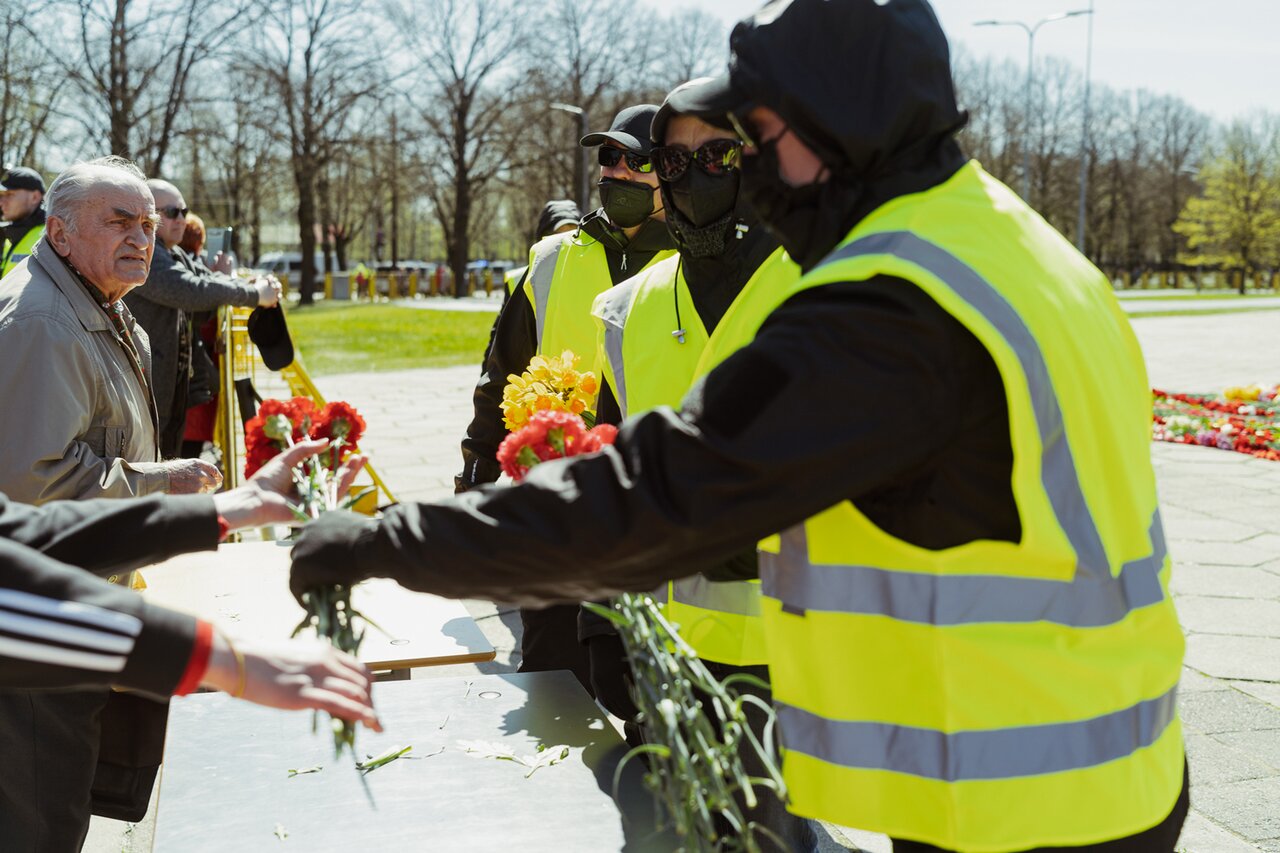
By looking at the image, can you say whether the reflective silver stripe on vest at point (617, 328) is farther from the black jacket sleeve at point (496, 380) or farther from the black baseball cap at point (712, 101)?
the black jacket sleeve at point (496, 380)

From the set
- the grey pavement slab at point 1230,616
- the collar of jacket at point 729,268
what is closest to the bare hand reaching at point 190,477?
the collar of jacket at point 729,268

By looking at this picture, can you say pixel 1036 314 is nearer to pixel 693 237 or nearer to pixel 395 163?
pixel 693 237

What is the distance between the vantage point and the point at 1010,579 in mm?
1551

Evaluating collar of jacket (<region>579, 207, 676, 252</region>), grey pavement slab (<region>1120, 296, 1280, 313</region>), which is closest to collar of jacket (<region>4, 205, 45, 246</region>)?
collar of jacket (<region>579, 207, 676, 252</region>)

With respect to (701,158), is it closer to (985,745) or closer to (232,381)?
(985,745)

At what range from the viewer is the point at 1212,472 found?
9.97m

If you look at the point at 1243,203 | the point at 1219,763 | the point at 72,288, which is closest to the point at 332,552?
the point at 72,288

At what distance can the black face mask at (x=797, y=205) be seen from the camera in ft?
5.60

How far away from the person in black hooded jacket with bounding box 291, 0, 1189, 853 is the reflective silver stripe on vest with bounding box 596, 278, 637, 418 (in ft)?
4.32

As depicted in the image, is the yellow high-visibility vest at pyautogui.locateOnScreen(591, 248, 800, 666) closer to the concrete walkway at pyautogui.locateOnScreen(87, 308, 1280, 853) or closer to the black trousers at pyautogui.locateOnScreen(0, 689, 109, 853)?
the concrete walkway at pyautogui.locateOnScreen(87, 308, 1280, 853)

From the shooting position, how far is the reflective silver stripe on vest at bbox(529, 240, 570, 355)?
4.34m

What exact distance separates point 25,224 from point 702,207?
618 cm

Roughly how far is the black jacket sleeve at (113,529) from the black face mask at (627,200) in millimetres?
2227

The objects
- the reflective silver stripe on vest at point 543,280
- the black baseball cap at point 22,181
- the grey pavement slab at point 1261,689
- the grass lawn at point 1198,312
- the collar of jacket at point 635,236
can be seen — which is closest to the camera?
the collar of jacket at point 635,236
